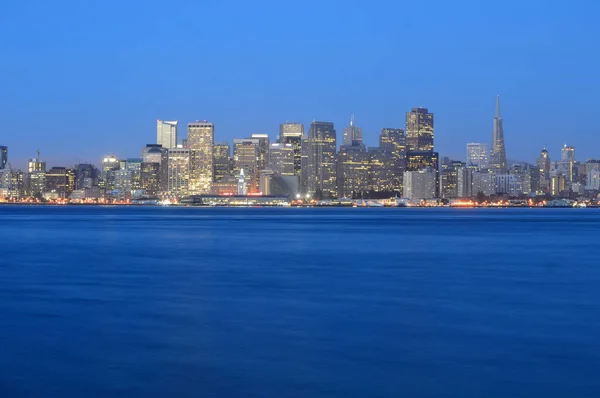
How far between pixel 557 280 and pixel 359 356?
2262 cm

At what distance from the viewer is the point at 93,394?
17781mm

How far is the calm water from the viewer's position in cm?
1870

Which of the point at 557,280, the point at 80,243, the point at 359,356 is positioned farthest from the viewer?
the point at 80,243

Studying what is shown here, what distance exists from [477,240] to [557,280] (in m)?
36.6

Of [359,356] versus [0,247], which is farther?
[0,247]

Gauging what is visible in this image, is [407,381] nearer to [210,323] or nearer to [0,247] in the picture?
[210,323]

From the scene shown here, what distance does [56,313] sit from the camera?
28.7 m

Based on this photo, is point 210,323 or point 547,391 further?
point 210,323

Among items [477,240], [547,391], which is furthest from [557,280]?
[477,240]

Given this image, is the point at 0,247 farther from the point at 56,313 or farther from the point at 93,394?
the point at 93,394

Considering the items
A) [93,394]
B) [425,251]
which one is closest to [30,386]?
[93,394]

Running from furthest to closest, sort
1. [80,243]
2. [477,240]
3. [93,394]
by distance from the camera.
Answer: [477,240]
[80,243]
[93,394]

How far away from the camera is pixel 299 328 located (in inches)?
1020

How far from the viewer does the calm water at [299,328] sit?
18703 mm
